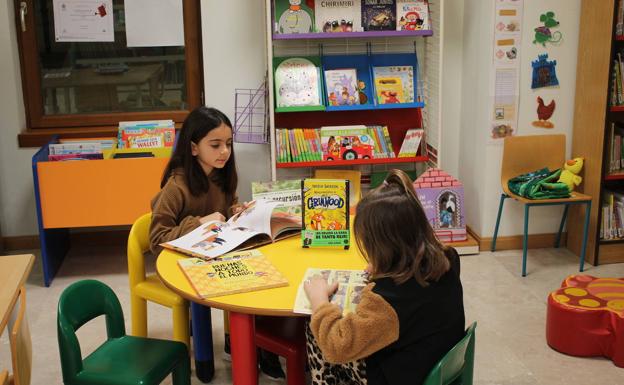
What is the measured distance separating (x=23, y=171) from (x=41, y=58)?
2.34 ft

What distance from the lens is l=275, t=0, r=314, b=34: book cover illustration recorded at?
167 inches

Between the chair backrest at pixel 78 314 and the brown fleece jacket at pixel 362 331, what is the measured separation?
0.81 m

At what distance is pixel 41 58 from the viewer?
181 inches

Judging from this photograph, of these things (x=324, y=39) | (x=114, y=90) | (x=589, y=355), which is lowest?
(x=589, y=355)

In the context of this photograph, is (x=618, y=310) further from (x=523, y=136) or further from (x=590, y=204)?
(x=523, y=136)

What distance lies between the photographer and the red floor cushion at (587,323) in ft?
10.4

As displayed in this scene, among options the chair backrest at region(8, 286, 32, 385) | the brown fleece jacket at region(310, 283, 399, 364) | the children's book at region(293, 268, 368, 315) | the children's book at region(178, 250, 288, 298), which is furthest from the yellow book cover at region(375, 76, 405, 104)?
the chair backrest at region(8, 286, 32, 385)

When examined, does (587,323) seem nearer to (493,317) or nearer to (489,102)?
(493,317)

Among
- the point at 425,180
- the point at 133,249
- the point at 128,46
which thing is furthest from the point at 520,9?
the point at 133,249

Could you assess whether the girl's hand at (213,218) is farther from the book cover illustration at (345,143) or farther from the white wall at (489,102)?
the white wall at (489,102)

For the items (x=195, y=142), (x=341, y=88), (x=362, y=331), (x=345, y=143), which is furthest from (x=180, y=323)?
(x=341, y=88)

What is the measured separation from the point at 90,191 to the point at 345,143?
1.50m

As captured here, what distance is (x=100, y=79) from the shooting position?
470 cm

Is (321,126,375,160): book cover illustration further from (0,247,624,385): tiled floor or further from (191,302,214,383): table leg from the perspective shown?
(191,302,214,383): table leg
